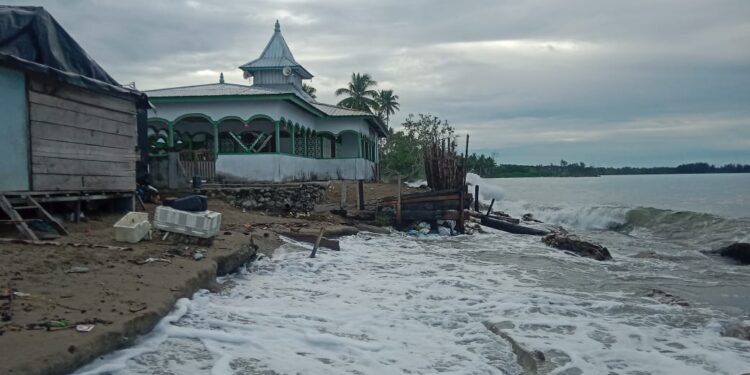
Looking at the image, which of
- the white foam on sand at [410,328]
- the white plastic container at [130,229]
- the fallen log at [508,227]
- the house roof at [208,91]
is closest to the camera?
the white foam on sand at [410,328]

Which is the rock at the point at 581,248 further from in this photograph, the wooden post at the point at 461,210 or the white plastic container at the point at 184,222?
the white plastic container at the point at 184,222

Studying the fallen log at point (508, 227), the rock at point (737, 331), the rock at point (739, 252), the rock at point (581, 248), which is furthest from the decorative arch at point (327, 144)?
the rock at point (737, 331)

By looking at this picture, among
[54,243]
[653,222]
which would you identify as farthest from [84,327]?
[653,222]

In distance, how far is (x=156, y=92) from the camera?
22.7m

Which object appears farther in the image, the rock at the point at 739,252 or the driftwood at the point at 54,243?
the rock at the point at 739,252

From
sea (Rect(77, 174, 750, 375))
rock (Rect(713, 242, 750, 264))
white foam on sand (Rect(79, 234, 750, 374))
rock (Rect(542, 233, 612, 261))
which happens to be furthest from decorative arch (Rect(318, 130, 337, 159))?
rock (Rect(713, 242, 750, 264))

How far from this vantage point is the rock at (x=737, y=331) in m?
7.55

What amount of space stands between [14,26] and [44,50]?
598 mm

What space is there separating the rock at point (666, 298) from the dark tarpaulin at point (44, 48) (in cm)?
1096

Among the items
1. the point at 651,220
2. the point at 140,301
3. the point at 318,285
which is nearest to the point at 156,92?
the point at 318,285

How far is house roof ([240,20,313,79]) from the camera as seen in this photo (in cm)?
3088

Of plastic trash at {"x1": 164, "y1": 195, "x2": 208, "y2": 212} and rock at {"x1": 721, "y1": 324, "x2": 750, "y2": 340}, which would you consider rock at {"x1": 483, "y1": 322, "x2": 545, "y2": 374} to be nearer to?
rock at {"x1": 721, "y1": 324, "x2": 750, "y2": 340}

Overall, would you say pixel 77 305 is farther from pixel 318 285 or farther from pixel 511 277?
pixel 511 277

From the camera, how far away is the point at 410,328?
Answer: 7.34 m
